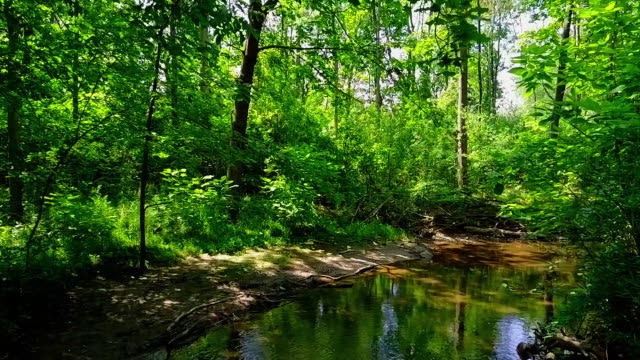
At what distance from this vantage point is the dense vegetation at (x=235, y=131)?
3934 millimetres

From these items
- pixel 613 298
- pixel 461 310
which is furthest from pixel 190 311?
pixel 613 298

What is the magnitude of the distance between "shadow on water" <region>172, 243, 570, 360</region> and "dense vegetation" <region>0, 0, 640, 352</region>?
1.74 metres

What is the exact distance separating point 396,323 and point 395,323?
0.02m

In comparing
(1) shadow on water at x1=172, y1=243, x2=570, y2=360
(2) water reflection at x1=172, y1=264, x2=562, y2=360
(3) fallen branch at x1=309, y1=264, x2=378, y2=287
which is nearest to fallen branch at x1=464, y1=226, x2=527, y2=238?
(1) shadow on water at x1=172, y1=243, x2=570, y2=360

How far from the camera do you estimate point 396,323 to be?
7.37m

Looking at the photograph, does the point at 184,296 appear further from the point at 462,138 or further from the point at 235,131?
the point at 462,138

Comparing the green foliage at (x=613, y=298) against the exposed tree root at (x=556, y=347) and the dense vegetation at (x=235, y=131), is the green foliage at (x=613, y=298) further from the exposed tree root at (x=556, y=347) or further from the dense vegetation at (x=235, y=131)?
the exposed tree root at (x=556, y=347)

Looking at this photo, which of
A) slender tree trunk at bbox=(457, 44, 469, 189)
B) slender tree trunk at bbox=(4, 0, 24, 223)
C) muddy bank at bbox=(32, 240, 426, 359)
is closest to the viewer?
slender tree trunk at bbox=(4, 0, 24, 223)

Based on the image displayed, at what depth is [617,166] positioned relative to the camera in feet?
13.6

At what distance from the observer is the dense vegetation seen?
12.9 ft

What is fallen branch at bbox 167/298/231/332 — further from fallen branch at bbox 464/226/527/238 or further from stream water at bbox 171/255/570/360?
A: fallen branch at bbox 464/226/527/238

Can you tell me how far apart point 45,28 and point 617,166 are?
6756 mm

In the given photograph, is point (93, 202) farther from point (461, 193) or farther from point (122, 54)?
point (461, 193)

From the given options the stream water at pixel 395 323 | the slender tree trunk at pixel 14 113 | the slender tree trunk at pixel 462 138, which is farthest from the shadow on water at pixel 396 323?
the slender tree trunk at pixel 462 138
